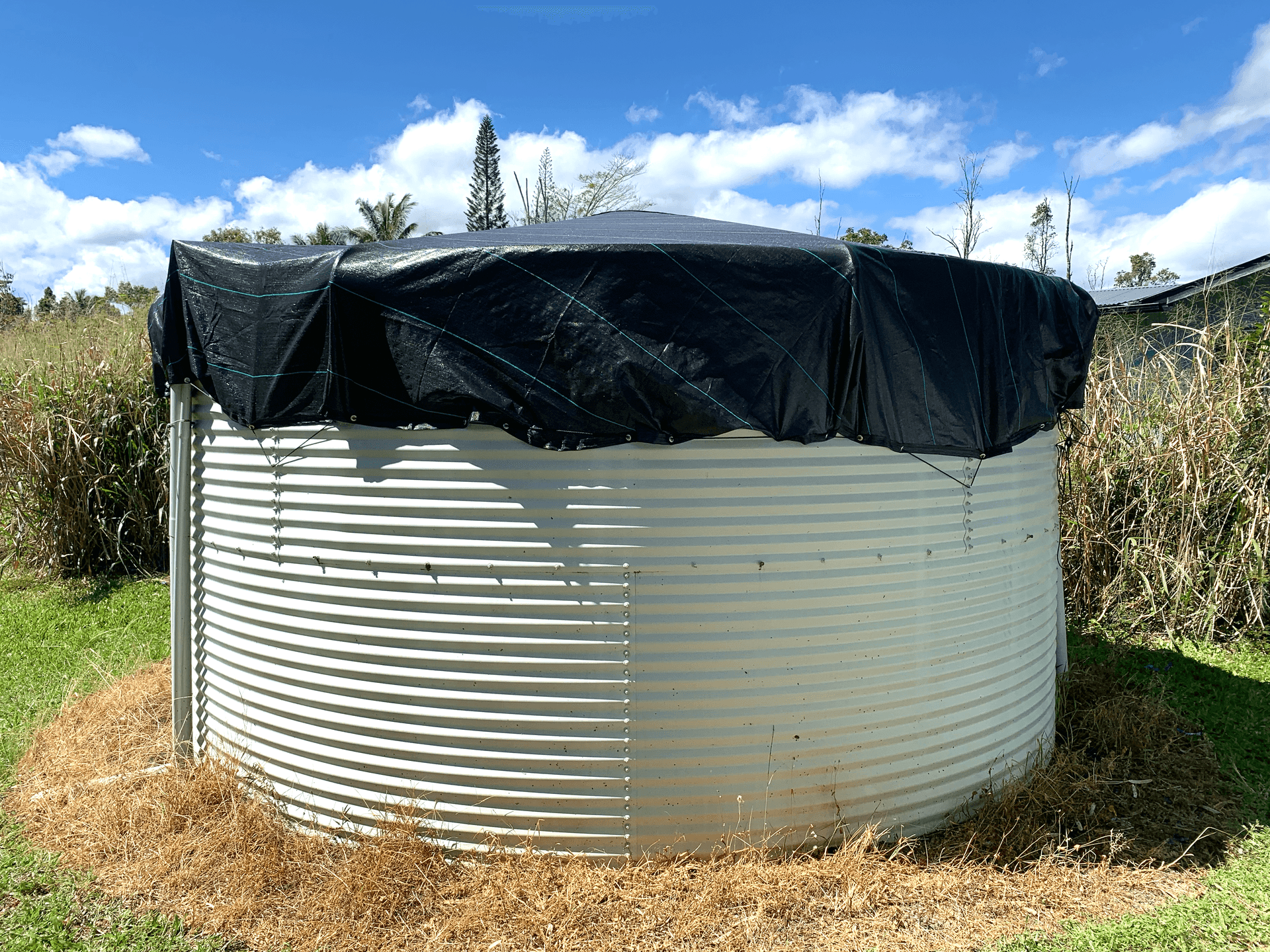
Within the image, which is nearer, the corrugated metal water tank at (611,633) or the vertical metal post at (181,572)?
the corrugated metal water tank at (611,633)

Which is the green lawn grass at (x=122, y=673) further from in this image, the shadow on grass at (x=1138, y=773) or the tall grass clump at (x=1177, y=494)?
the tall grass clump at (x=1177, y=494)

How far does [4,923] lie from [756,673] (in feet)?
10.6

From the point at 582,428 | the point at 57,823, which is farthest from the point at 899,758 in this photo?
the point at 57,823

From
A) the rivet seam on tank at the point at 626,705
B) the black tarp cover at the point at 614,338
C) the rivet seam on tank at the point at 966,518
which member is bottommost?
the rivet seam on tank at the point at 626,705

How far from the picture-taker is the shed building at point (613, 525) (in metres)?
3.15

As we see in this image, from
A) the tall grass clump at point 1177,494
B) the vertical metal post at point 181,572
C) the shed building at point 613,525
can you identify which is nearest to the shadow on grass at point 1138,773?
the shed building at point 613,525

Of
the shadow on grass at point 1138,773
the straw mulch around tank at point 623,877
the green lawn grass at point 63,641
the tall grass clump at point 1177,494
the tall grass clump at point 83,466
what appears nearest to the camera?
the straw mulch around tank at point 623,877

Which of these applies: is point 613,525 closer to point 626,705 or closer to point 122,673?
point 626,705

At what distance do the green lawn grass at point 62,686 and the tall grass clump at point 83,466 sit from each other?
1.29ft

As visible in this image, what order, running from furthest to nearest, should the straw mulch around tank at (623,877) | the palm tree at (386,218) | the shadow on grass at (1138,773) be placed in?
1. the palm tree at (386,218)
2. the shadow on grass at (1138,773)
3. the straw mulch around tank at (623,877)

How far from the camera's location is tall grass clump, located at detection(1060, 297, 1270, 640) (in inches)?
268

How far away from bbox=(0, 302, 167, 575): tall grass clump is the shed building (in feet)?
20.2

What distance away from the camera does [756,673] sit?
3.26 meters

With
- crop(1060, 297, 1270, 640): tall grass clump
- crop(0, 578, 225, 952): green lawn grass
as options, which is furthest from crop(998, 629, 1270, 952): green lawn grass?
crop(0, 578, 225, 952): green lawn grass
